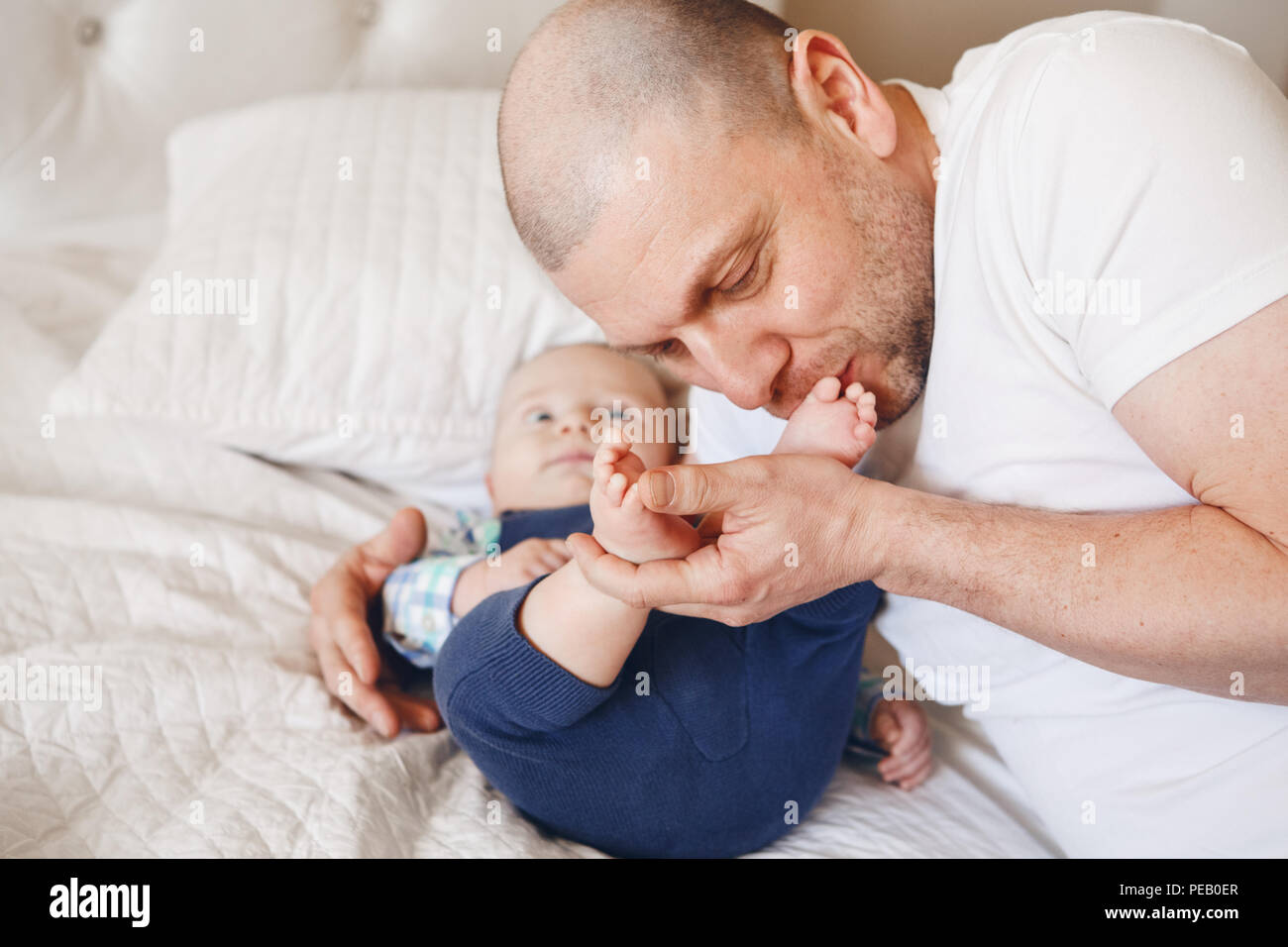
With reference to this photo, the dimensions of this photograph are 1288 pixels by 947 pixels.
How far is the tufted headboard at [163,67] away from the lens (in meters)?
1.66

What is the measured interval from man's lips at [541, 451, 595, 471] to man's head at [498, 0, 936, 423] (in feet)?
1.32

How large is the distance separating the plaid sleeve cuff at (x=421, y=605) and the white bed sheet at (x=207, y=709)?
108 millimetres

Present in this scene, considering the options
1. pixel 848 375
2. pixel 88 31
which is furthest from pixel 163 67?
pixel 848 375

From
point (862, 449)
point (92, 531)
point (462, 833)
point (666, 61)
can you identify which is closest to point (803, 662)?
point (862, 449)

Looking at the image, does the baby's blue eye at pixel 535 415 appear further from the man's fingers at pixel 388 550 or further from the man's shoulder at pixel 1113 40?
the man's shoulder at pixel 1113 40

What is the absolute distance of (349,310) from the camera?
4.66 ft

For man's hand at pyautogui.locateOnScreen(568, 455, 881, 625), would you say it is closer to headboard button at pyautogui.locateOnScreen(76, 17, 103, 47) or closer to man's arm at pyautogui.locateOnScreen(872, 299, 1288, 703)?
man's arm at pyautogui.locateOnScreen(872, 299, 1288, 703)

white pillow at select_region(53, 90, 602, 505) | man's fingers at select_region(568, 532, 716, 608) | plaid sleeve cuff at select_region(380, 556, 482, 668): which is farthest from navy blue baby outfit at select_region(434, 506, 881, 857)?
white pillow at select_region(53, 90, 602, 505)

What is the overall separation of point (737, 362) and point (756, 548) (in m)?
0.23

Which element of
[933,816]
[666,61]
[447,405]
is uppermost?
[666,61]

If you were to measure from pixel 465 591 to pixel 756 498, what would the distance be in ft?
1.72

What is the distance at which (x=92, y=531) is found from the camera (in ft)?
3.88

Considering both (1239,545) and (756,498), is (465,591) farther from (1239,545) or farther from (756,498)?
(1239,545)

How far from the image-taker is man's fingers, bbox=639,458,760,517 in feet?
2.26
